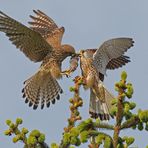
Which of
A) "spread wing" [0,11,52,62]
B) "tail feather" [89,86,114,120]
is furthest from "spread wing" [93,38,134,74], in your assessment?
"spread wing" [0,11,52,62]

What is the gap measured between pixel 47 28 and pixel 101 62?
3594 mm

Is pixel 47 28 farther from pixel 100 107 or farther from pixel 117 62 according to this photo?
pixel 100 107

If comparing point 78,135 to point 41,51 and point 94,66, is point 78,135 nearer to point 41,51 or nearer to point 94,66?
point 94,66

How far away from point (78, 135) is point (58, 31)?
23.8ft

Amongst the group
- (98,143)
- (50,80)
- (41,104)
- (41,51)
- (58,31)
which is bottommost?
(98,143)

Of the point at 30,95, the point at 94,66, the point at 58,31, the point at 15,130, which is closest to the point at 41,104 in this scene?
the point at 30,95

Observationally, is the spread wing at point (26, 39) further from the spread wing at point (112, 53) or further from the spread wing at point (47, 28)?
the spread wing at point (112, 53)

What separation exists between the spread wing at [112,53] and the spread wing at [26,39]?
1210 millimetres

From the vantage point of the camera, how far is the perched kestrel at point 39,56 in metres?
8.65

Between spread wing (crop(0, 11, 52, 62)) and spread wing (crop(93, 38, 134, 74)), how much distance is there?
3.97 ft

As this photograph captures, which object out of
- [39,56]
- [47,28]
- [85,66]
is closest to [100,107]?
[85,66]

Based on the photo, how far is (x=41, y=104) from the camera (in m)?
8.47

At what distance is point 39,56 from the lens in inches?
371

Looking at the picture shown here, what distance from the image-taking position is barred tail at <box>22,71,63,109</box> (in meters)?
8.51
